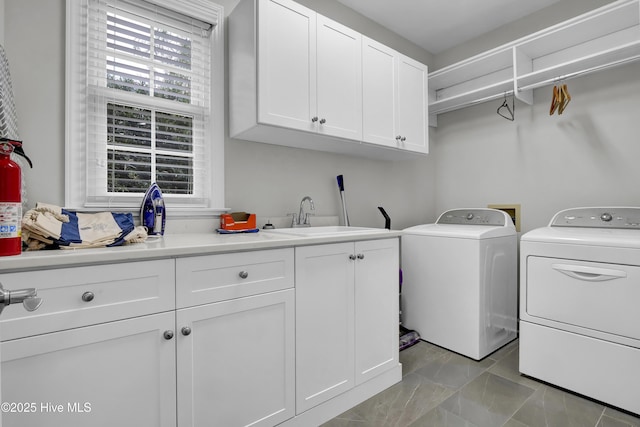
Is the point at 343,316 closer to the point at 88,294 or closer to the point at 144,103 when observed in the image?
the point at 88,294

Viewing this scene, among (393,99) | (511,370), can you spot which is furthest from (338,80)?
(511,370)

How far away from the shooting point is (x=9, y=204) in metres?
0.97

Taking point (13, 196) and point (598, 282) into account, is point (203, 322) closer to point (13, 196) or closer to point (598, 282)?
point (13, 196)

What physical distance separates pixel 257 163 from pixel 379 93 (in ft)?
3.37

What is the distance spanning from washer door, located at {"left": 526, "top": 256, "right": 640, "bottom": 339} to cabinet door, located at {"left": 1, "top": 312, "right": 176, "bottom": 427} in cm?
210

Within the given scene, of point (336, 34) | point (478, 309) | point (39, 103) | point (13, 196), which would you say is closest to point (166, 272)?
point (13, 196)

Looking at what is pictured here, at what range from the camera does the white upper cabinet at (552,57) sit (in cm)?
218

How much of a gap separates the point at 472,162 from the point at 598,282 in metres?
1.72

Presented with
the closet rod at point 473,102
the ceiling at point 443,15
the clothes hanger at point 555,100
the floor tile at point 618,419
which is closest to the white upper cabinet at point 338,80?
the ceiling at point 443,15

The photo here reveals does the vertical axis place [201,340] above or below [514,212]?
below

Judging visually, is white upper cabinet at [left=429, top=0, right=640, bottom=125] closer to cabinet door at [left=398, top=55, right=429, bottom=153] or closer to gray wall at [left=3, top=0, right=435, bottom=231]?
cabinet door at [left=398, top=55, right=429, bottom=153]

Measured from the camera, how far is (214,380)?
4.24 ft

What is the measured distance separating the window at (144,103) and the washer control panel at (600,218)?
2435 millimetres

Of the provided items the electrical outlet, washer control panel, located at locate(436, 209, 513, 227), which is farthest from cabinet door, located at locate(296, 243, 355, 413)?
the electrical outlet
